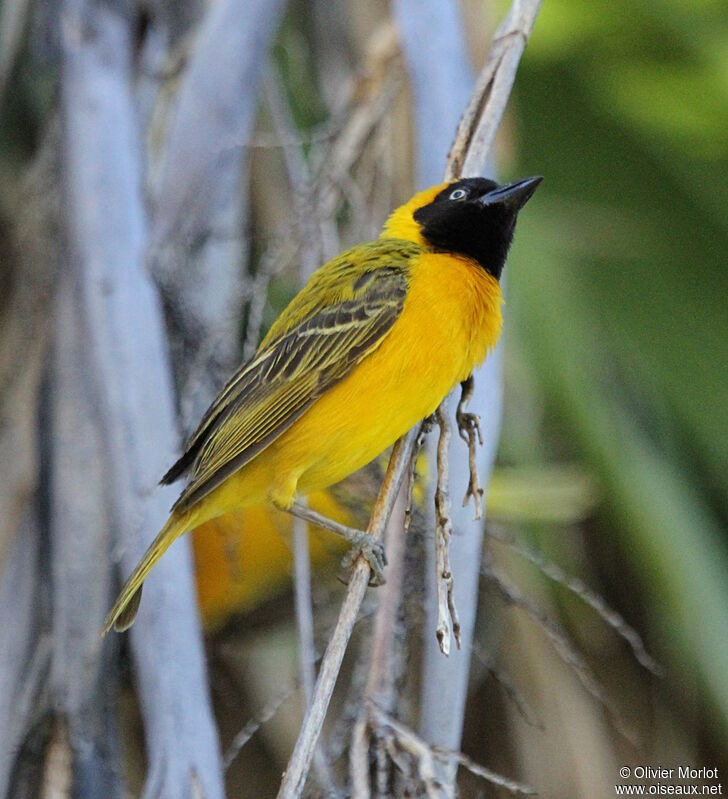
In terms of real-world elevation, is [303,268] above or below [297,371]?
above

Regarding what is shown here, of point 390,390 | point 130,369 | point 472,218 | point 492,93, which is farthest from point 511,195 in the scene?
point 130,369

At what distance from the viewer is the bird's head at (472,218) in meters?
2.60

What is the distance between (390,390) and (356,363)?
0.52ft

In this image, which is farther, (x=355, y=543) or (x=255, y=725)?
(x=355, y=543)

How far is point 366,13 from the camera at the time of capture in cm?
357

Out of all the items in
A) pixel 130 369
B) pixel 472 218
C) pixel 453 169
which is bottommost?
pixel 130 369

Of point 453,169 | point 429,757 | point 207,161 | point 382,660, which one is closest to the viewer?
point 429,757

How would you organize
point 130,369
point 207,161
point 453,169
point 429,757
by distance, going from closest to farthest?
point 429,757, point 453,169, point 130,369, point 207,161

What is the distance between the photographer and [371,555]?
1.98 metres

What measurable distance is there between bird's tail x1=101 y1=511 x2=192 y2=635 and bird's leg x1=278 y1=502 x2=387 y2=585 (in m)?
0.36

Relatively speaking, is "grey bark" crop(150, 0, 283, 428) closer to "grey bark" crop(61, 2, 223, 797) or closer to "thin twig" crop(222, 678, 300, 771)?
"grey bark" crop(61, 2, 223, 797)

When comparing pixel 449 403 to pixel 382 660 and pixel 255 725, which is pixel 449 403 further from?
pixel 255 725

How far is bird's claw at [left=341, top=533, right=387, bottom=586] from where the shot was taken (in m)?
1.95

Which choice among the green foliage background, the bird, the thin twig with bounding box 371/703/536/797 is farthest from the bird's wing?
the thin twig with bounding box 371/703/536/797
